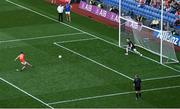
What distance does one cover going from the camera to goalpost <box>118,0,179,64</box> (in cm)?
4600

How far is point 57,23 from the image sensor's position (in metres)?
55.0

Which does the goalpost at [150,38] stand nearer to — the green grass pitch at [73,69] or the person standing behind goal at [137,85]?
the green grass pitch at [73,69]

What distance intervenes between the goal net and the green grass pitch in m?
0.90

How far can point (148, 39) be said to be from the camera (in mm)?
47844

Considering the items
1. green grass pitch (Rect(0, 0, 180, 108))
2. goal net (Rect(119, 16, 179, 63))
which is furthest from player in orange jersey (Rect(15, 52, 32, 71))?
goal net (Rect(119, 16, 179, 63))

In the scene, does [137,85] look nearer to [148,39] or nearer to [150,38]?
[150,38]

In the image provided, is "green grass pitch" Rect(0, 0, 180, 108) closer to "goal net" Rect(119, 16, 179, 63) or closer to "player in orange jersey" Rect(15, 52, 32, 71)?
"player in orange jersey" Rect(15, 52, 32, 71)

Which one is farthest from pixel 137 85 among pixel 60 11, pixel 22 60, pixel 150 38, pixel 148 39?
pixel 60 11

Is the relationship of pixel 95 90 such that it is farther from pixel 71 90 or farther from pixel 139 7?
pixel 139 7

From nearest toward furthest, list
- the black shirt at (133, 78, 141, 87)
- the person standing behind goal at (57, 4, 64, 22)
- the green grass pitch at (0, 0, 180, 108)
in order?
the black shirt at (133, 78, 141, 87) < the green grass pitch at (0, 0, 180, 108) < the person standing behind goal at (57, 4, 64, 22)

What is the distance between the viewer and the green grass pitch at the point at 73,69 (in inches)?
1532

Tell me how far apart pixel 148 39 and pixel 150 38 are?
0.23 meters

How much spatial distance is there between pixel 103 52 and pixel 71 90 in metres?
7.94

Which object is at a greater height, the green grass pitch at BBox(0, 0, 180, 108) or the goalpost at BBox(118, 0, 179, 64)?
the goalpost at BBox(118, 0, 179, 64)
